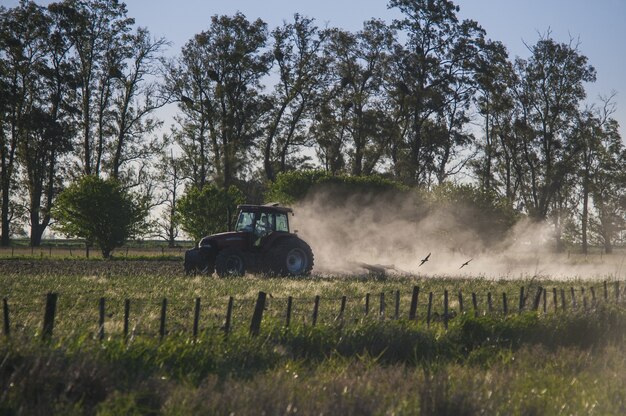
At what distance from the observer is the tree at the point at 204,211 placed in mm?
46000

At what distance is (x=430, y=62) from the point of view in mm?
52688

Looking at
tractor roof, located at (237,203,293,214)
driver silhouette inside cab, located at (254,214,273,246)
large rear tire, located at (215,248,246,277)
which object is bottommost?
large rear tire, located at (215,248,246,277)

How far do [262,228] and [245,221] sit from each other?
2.32 ft

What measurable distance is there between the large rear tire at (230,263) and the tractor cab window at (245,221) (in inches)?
45.9

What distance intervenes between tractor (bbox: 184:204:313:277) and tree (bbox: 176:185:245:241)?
1902cm

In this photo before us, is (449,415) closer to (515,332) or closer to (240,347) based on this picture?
(240,347)

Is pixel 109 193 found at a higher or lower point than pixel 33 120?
lower

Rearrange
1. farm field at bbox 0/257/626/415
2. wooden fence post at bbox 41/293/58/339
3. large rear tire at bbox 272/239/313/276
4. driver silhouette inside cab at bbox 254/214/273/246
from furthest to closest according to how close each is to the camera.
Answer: driver silhouette inside cab at bbox 254/214/273/246, large rear tire at bbox 272/239/313/276, wooden fence post at bbox 41/293/58/339, farm field at bbox 0/257/626/415

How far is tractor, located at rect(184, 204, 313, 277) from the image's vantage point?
25.8 m

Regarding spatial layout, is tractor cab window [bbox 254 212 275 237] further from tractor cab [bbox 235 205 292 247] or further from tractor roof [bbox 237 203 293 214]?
tractor roof [bbox 237 203 293 214]

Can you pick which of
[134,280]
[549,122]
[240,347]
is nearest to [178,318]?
[240,347]

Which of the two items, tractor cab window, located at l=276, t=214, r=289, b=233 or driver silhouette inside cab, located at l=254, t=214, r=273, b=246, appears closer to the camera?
driver silhouette inside cab, located at l=254, t=214, r=273, b=246

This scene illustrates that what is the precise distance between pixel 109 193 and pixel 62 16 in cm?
1469

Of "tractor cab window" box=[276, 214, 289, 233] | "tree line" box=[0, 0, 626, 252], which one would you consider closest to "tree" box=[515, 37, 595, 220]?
"tree line" box=[0, 0, 626, 252]
